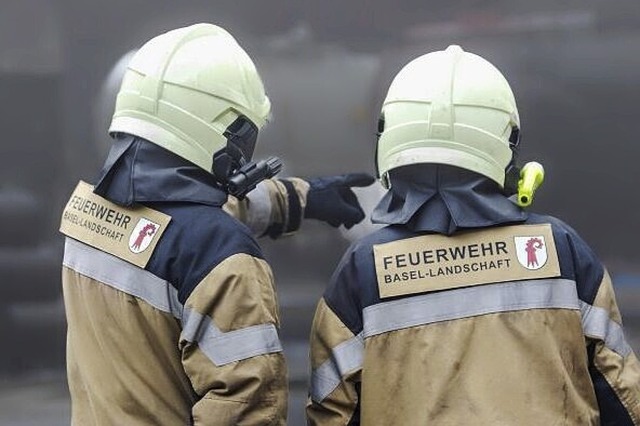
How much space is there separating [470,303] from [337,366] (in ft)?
0.89

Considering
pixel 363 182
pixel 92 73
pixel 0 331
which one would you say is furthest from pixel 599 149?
pixel 0 331

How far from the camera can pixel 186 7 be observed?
97.9 inches

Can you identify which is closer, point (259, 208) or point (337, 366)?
point (337, 366)

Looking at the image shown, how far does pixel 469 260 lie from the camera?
1.82 meters

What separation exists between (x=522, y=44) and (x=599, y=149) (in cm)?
31

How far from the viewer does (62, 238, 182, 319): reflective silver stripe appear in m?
1.81

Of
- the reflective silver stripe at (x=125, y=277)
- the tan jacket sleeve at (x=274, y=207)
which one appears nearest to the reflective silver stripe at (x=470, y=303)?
the reflective silver stripe at (x=125, y=277)

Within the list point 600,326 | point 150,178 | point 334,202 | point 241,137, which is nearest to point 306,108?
point 334,202

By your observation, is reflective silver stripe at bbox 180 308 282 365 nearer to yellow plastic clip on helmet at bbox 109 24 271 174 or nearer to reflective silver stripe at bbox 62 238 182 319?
reflective silver stripe at bbox 62 238 182 319

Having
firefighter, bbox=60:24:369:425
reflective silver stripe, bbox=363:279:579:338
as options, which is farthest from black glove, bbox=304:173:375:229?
reflective silver stripe, bbox=363:279:579:338

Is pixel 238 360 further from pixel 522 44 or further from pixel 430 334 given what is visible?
pixel 522 44

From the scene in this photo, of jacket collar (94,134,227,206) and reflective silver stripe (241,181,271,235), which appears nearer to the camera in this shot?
jacket collar (94,134,227,206)

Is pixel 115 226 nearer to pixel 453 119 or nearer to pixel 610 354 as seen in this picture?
pixel 453 119

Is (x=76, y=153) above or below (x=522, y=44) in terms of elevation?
below
